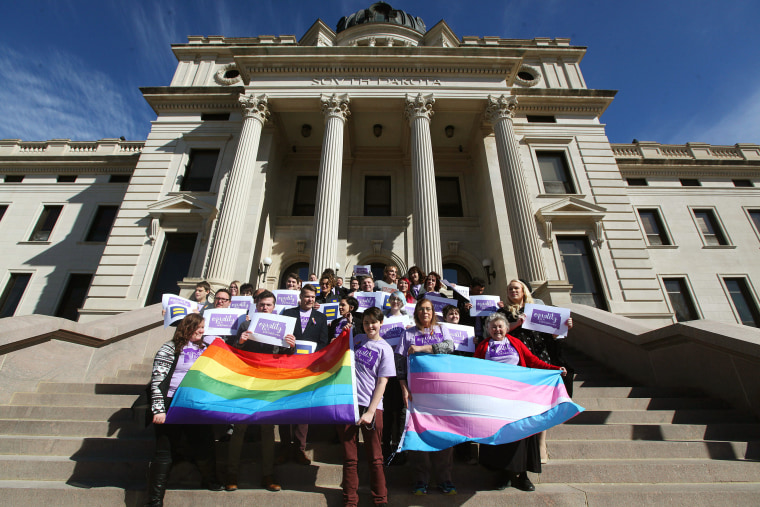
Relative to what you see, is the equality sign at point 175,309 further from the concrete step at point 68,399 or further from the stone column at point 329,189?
the stone column at point 329,189

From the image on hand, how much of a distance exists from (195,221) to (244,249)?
11.1 ft

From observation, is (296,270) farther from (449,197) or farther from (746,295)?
(746,295)

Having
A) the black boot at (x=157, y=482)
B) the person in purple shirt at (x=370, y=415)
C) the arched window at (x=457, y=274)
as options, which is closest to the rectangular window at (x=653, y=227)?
the arched window at (x=457, y=274)

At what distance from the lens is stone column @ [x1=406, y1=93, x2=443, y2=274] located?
1325 cm

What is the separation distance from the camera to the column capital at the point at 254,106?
16688 mm

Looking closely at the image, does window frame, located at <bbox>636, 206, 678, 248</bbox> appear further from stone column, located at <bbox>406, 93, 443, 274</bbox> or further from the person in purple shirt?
the person in purple shirt

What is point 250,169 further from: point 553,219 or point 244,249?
point 553,219

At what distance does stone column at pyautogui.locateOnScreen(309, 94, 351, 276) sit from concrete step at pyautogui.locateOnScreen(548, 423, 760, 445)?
31.5 feet

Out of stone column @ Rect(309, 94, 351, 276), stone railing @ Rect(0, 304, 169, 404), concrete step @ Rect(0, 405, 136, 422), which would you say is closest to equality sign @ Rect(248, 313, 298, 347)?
concrete step @ Rect(0, 405, 136, 422)

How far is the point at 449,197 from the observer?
65.2 ft

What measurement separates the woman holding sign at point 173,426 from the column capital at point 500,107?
53.8 feet

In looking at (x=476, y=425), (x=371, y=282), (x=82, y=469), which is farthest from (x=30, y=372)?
(x=476, y=425)

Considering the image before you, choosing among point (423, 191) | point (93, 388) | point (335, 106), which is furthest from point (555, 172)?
point (93, 388)

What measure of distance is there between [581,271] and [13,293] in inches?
1177
